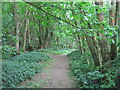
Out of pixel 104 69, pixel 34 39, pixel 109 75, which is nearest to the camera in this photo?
pixel 109 75

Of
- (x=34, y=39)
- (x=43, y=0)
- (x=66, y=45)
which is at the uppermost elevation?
(x=43, y=0)

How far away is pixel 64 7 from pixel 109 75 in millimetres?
3633

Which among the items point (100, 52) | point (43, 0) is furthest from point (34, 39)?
point (43, 0)

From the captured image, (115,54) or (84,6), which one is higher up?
(84,6)

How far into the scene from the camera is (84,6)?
2.92 meters

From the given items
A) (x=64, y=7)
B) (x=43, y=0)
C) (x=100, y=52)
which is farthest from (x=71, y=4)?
(x=100, y=52)

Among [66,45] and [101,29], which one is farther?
[66,45]

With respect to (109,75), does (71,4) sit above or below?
above

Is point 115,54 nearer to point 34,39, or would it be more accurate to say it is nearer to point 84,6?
point 84,6

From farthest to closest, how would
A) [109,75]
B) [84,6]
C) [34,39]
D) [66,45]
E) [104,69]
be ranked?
[66,45] < [34,39] < [104,69] < [109,75] < [84,6]

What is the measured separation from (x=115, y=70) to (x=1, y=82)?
16.7 feet

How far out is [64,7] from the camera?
3162mm

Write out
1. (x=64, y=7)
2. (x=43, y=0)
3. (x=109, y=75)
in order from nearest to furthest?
1. (x=64, y=7)
2. (x=43, y=0)
3. (x=109, y=75)

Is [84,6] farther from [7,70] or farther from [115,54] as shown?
[7,70]
